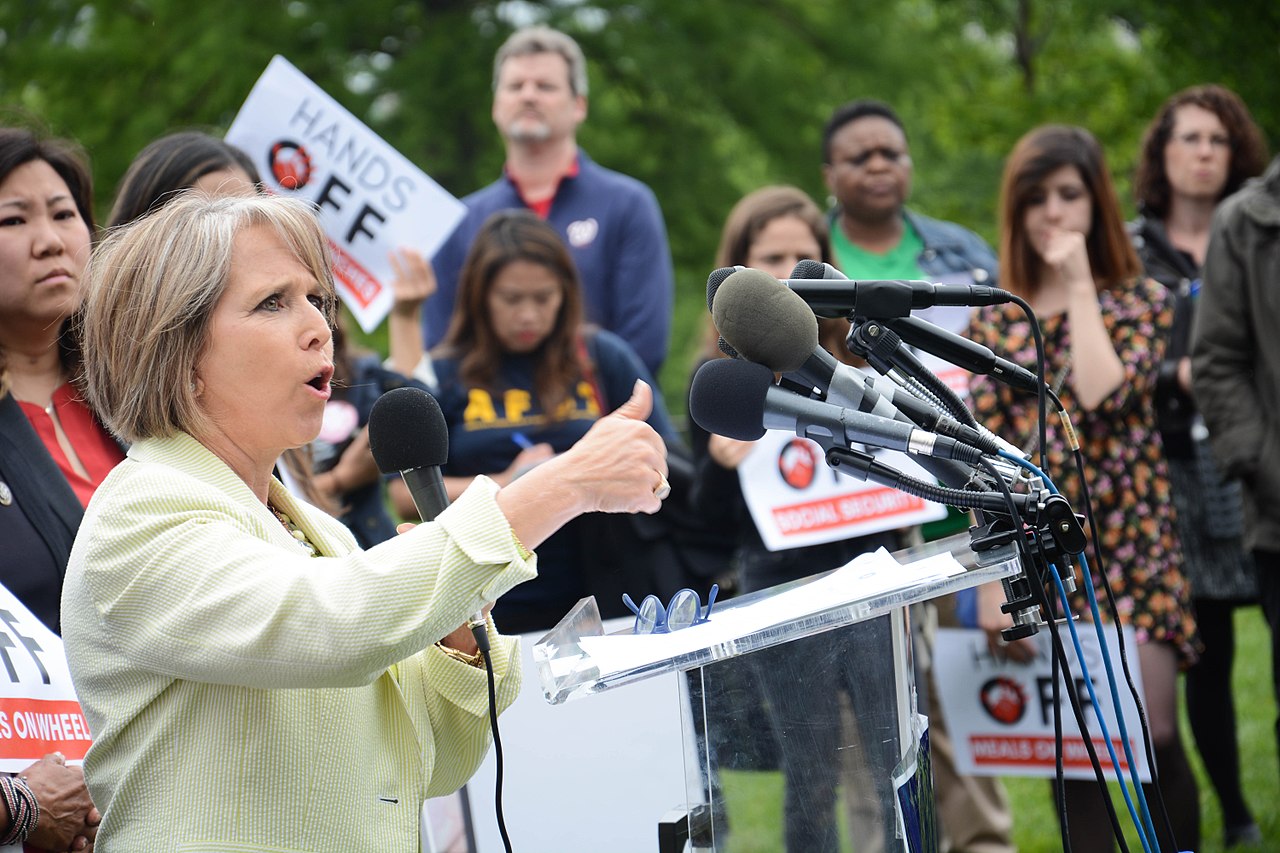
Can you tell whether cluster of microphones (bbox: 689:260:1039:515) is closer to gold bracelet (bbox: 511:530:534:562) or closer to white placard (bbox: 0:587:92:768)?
gold bracelet (bbox: 511:530:534:562)

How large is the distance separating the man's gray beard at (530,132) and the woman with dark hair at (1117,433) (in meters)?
2.24

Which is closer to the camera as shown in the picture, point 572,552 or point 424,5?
point 572,552

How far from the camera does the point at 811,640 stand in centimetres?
232

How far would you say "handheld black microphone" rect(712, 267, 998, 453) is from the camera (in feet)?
7.20

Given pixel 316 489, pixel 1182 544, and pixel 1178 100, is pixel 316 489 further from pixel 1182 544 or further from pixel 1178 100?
pixel 1178 100

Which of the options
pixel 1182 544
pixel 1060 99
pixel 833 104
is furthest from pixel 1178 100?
pixel 833 104

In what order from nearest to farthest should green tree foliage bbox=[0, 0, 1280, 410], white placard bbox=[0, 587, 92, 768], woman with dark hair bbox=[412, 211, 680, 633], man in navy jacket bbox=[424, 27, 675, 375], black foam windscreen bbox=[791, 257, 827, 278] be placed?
black foam windscreen bbox=[791, 257, 827, 278] < white placard bbox=[0, 587, 92, 768] < woman with dark hair bbox=[412, 211, 680, 633] < man in navy jacket bbox=[424, 27, 675, 375] < green tree foliage bbox=[0, 0, 1280, 410]

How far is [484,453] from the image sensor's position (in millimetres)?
4891

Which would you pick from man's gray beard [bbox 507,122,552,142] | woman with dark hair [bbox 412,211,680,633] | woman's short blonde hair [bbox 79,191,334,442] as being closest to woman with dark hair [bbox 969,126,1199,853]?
woman with dark hair [bbox 412,211,680,633]

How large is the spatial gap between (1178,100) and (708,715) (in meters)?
4.80

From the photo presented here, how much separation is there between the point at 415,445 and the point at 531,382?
270cm

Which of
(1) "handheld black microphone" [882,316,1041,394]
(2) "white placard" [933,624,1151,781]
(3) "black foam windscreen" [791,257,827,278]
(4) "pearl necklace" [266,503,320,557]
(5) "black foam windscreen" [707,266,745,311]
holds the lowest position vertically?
(2) "white placard" [933,624,1151,781]

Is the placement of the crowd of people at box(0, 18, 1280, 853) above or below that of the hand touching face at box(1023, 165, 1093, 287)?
below

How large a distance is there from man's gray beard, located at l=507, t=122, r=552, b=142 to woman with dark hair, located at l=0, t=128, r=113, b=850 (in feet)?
8.73
